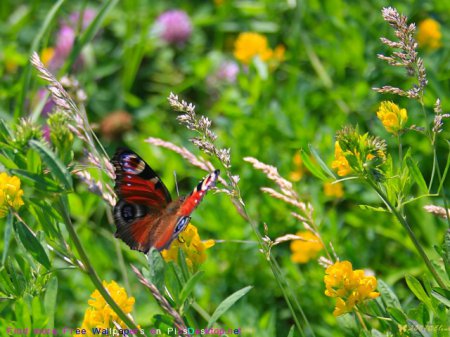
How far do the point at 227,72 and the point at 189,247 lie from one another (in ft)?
8.05

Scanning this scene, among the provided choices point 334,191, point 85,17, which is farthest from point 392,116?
point 85,17

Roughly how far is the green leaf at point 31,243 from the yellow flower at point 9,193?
5 centimetres

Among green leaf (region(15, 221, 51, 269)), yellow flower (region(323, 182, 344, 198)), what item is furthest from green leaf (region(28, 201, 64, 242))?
yellow flower (region(323, 182, 344, 198))

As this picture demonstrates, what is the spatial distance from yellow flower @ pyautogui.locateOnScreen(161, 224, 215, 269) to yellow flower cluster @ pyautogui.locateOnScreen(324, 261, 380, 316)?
10.0 inches

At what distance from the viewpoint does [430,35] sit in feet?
10.0

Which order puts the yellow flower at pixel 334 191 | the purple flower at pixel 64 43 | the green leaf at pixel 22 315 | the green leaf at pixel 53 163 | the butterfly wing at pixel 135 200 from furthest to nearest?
A: 1. the purple flower at pixel 64 43
2. the yellow flower at pixel 334 191
3. the butterfly wing at pixel 135 200
4. the green leaf at pixel 22 315
5. the green leaf at pixel 53 163

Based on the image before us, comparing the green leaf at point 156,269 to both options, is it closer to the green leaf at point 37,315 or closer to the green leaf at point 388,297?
the green leaf at point 37,315

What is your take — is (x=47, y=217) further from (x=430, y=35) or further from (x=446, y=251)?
(x=430, y=35)

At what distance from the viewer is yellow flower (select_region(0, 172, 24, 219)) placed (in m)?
1.40

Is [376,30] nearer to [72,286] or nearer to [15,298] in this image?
[72,286]

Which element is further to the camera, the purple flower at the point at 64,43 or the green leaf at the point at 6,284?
the purple flower at the point at 64,43

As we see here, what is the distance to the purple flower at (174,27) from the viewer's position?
414cm

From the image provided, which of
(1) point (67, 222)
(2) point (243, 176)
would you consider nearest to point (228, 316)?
(2) point (243, 176)

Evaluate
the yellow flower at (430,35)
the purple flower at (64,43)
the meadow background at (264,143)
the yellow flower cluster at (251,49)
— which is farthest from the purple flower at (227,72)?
the yellow flower at (430,35)
